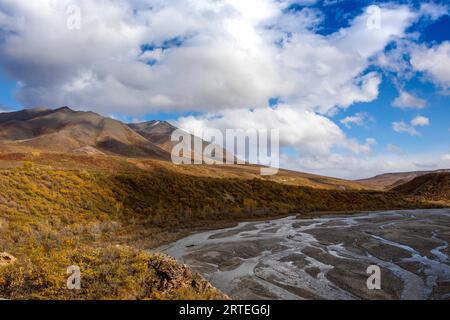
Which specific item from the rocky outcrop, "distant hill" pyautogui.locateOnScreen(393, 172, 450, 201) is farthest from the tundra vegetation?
"distant hill" pyautogui.locateOnScreen(393, 172, 450, 201)

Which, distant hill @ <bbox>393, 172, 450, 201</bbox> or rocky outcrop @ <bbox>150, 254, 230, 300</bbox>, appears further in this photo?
distant hill @ <bbox>393, 172, 450, 201</bbox>

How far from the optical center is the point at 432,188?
77125 millimetres

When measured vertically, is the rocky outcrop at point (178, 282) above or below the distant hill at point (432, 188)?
below

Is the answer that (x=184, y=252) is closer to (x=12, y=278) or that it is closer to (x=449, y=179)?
(x=12, y=278)

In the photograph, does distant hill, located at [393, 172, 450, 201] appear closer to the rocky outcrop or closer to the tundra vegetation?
the tundra vegetation

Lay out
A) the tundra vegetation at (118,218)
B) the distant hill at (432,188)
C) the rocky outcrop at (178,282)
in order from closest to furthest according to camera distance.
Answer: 1. the rocky outcrop at (178,282)
2. the tundra vegetation at (118,218)
3. the distant hill at (432,188)

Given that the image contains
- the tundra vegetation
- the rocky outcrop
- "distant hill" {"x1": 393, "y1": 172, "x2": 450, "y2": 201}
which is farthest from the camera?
"distant hill" {"x1": 393, "y1": 172, "x2": 450, "y2": 201}

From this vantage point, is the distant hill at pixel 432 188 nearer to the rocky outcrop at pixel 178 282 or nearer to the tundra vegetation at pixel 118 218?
the tundra vegetation at pixel 118 218

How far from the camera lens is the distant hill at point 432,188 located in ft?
236

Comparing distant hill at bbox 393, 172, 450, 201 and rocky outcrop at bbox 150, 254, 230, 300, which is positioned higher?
distant hill at bbox 393, 172, 450, 201

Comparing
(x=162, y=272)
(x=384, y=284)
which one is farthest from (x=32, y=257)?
(x=384, y=284)

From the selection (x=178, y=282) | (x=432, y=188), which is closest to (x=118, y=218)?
(x=178, y=282)

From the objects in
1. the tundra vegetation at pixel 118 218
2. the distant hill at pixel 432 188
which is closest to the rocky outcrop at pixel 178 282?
the tundra vegetation at pixel 118 218

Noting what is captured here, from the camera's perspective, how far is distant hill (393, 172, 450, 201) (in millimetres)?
72000
